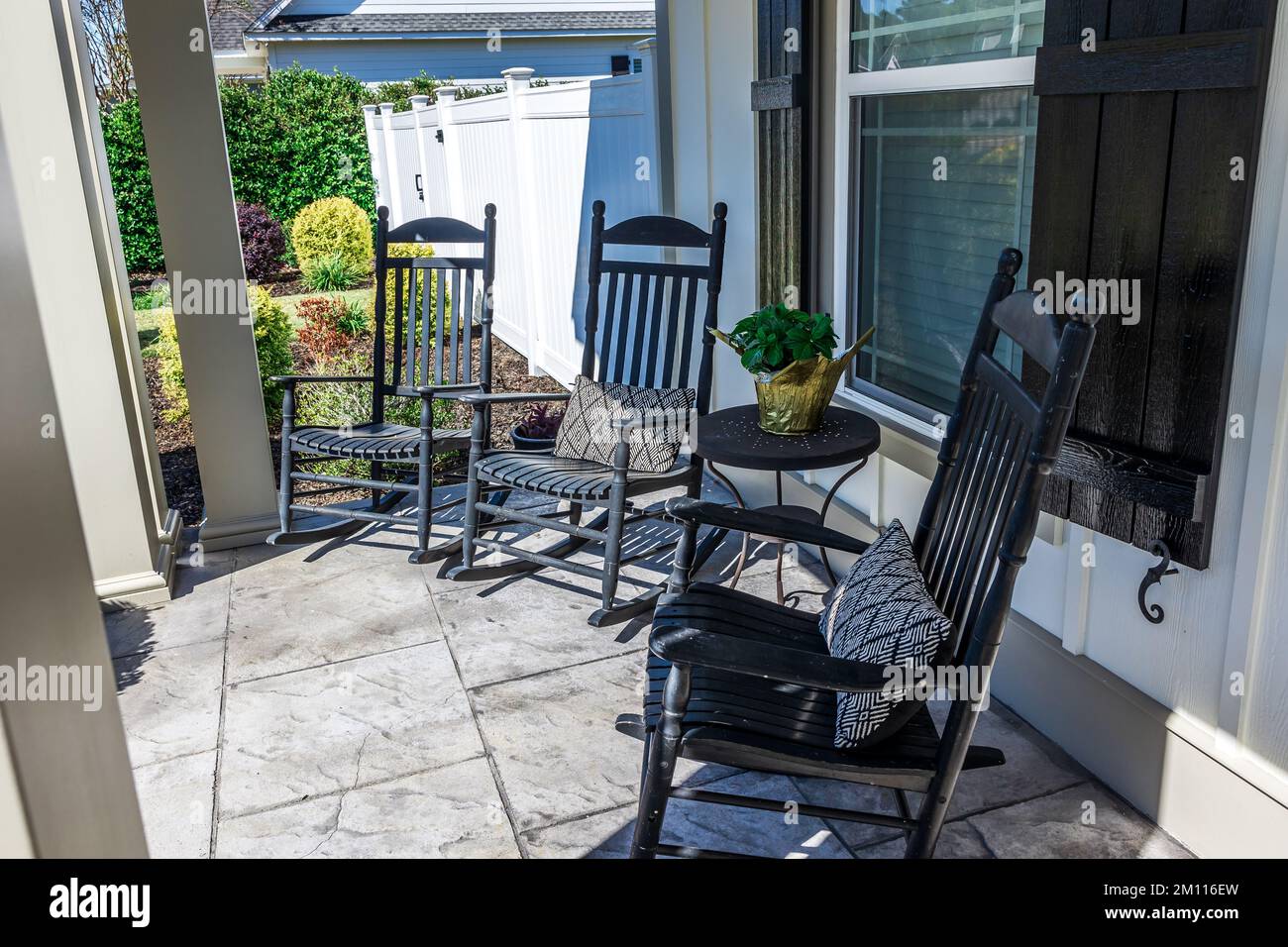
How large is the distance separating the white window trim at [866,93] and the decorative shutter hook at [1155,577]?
0.87 metres

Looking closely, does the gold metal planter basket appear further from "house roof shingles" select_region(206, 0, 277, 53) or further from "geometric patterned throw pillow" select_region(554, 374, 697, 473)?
"house roof shingles" select_region(206, 0, 277, 53)

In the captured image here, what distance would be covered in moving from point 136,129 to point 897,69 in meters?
10.3

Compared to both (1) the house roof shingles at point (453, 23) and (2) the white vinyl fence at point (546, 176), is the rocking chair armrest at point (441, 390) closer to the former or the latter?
(2) the white vinyl fence at point (546, 176)

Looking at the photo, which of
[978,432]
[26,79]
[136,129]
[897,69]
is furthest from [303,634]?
[136,129]

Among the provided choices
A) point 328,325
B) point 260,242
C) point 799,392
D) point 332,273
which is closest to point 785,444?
point 799,392

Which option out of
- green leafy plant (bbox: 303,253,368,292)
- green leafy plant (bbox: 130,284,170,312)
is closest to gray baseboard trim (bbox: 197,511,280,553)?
green leafy plant (bbox: 130,284,170,312)

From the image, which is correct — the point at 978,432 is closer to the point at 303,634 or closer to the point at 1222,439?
the point at 1222,439

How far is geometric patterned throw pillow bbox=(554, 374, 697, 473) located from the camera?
3523 millimetres

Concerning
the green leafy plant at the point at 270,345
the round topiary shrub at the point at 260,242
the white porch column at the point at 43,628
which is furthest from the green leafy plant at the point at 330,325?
the white porch column at the point at 43,628

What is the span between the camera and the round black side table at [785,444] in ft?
9.12

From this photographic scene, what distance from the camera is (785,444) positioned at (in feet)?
9.48

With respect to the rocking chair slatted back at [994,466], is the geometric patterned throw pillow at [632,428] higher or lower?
lower

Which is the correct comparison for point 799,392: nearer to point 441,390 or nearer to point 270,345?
point 441,390

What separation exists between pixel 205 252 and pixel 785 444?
237 centimetres
